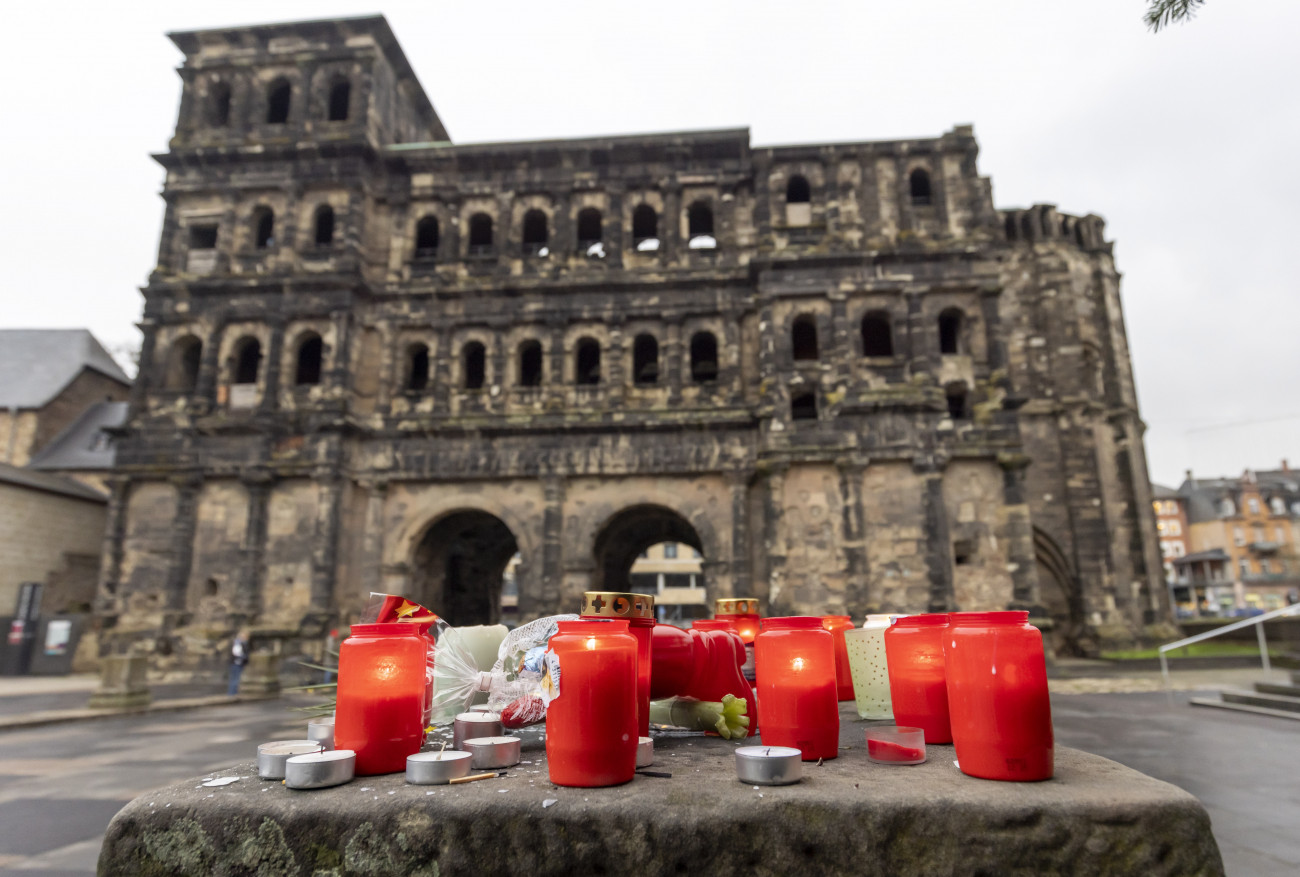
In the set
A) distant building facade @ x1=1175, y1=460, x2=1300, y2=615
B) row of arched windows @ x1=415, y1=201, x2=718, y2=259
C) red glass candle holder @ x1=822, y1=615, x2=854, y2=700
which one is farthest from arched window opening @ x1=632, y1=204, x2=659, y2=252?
distant building facade @ x1=1175, y1=460, x2=1300, y2=615

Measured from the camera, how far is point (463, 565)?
2200 cm

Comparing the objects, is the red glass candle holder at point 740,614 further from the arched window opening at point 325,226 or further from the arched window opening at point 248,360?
the arched window opening at point 325,226

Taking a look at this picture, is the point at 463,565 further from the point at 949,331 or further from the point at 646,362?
the point at 949,331

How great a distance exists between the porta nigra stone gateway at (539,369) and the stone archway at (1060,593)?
0.73m

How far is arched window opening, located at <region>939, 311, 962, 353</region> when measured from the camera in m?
18.7

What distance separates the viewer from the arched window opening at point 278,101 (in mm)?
21016


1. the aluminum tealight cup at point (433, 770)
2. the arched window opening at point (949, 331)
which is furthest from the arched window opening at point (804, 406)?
the aluminum tealight cup at point (433, 770)

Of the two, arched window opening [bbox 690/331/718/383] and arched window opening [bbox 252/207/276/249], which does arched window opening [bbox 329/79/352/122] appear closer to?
arched window opening [bbox 252/207/276/249]

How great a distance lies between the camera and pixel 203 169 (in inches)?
795

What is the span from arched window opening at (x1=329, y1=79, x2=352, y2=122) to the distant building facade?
69.3 m

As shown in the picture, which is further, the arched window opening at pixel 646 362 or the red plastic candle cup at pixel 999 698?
the arched window opening at pixel 646 362

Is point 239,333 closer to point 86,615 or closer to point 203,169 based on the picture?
point 203,169

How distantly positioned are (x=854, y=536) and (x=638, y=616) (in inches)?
604

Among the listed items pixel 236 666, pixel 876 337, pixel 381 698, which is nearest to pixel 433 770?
pixel 381 698
